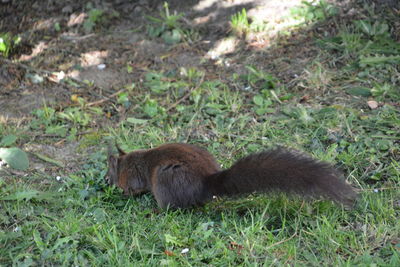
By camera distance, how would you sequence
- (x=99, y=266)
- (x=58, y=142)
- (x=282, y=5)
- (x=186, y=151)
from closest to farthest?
(x=99, y=266) < (x=186, y=151) < (x=58, y=142) < (x=282, y=5)

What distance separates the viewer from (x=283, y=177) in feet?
10.6

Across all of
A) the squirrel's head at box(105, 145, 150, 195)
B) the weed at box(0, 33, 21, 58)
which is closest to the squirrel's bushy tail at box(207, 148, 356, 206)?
the squirrel's head at box(105, 145, 150, 195)

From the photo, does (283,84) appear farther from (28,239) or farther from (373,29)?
(28,239)

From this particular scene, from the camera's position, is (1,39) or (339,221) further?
(1,39)

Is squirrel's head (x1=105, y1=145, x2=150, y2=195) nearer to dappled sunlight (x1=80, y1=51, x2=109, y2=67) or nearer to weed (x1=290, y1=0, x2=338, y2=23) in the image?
dappled sunlight (x1=80, y1=51, x2=109, y2=67)

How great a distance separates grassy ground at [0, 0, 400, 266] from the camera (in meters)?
3.26

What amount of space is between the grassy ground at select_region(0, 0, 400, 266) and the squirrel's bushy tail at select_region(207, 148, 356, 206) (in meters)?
0.19

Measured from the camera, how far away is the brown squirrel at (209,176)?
3.15 metres

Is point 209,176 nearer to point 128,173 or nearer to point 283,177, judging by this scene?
point 283,177

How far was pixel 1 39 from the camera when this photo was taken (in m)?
5.45

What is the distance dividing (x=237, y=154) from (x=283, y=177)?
3.89 ft

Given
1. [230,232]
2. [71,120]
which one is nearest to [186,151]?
[230,232]

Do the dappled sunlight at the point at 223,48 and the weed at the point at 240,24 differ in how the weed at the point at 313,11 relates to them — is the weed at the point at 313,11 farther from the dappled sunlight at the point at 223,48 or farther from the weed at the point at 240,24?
the dappled sunlight at the point at 223,48

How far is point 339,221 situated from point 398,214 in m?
0.37
